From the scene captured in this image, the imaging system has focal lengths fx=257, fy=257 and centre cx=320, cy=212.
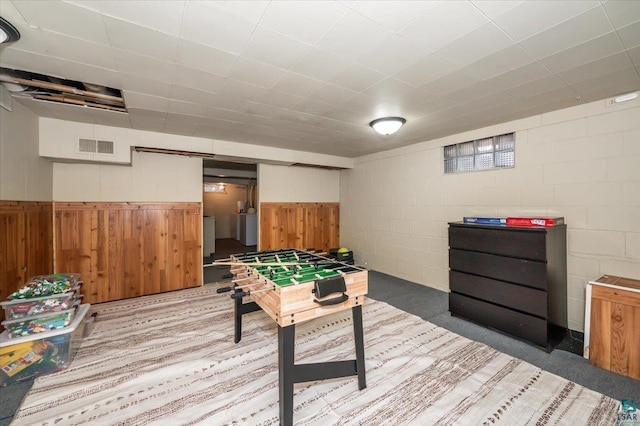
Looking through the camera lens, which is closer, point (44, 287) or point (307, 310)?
point (307, 310)

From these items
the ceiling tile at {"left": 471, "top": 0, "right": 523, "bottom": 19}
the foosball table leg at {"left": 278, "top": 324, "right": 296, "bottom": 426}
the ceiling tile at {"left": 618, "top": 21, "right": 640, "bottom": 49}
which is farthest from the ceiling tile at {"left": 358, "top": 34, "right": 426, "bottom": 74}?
the foosball table leg at {"left": 278, "top": 324, "right": 296, "bottom": 426}

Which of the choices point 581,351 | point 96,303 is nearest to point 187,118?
point 96,303

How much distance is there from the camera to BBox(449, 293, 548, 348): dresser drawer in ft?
8.29

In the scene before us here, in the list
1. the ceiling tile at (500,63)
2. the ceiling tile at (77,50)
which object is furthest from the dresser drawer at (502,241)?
the ceiling tile at (77,50)

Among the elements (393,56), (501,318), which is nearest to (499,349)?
(501,318)

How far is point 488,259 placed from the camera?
2.91 metres

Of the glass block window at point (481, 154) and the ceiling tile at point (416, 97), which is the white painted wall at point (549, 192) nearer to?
the glass block window at point (481, 154)

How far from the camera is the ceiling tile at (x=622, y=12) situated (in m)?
1.40

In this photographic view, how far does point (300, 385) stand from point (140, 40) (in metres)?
2.73

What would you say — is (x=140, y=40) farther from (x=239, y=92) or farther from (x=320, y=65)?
(x=320, y=65)

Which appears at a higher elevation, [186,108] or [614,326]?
[186,108]

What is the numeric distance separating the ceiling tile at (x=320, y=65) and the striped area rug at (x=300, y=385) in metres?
2.49

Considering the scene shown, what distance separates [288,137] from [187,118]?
1441mm

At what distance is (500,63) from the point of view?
1987 millimetres
